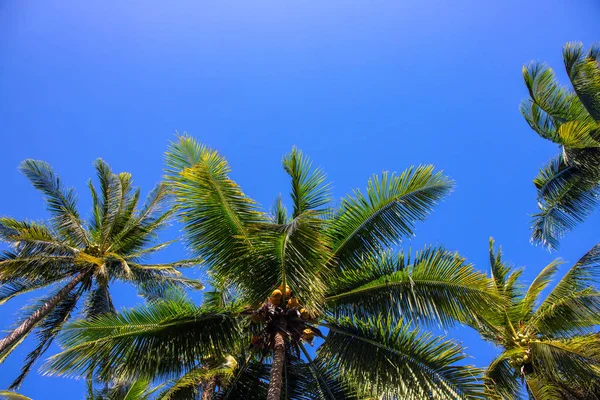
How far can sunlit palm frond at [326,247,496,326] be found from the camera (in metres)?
7.42

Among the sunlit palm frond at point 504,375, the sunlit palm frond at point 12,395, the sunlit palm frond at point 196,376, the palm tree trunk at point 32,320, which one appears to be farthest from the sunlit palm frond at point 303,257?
the palm tree trunk at point 32,320

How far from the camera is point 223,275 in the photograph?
8398 millimetres

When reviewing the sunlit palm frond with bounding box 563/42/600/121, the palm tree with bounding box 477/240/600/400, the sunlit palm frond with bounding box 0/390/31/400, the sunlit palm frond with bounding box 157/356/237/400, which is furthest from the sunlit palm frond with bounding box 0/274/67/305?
the sunlit palm frond with bounding box 563/42/600/121

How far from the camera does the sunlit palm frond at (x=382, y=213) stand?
8312 mm

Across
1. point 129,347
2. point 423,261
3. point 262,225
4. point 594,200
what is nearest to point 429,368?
point 423,261

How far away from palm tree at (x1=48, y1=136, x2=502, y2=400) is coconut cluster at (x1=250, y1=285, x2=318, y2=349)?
0.02 metres

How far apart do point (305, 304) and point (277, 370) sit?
3.68 ft

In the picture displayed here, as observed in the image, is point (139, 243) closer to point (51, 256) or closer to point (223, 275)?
point (51, 256)

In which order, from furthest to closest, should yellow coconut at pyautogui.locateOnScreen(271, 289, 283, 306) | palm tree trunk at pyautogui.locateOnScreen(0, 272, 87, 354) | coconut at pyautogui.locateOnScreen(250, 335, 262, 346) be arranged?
palm tree trunk at pyautogui.locateOnScreen(0, 272, 87, 354), coconut at pyautogui.locateOnScreen(250, 335, 262, 346), yellow coconut at pyautogui.locateOnScreen(271, 289, 283, 306)

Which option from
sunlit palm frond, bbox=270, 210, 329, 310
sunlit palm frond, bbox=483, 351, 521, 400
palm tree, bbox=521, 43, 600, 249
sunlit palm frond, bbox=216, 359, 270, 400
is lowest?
sunlit palm frond, bbox=216, 359, 270, 400

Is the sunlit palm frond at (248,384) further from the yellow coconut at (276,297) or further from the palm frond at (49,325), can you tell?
the palm frond at (49,325)

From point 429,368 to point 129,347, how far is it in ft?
15.7

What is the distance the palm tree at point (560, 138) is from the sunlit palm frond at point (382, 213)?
6.52 metres

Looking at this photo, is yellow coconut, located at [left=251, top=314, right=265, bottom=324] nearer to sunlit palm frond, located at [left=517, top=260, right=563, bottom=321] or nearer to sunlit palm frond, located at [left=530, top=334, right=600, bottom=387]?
sunlit palm frond, located at [left=530, top=334, right=600, bottom=387]
